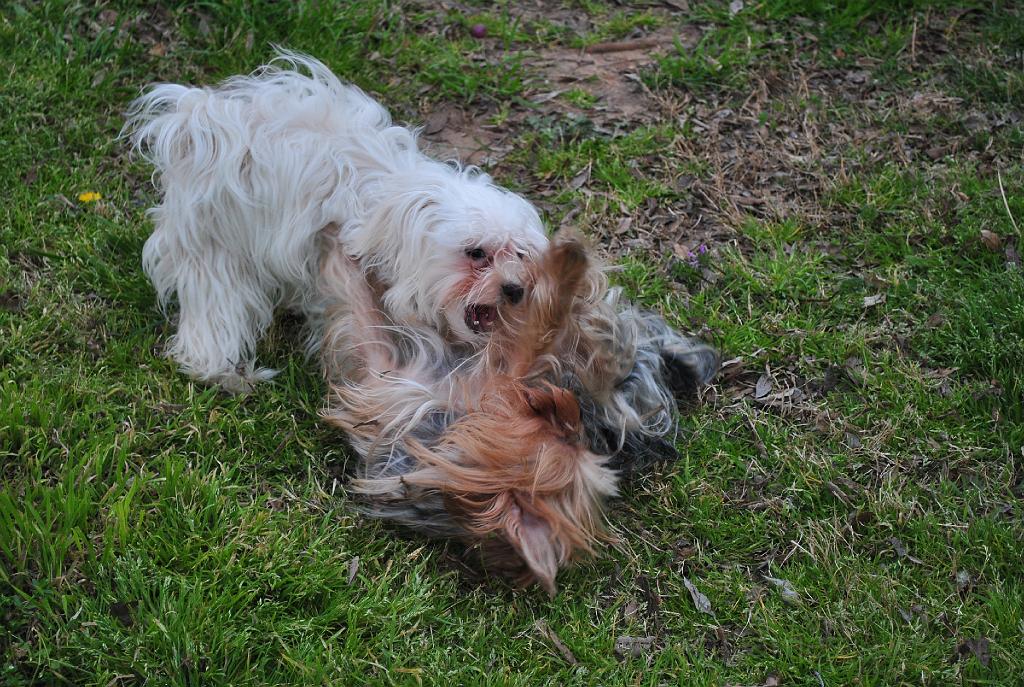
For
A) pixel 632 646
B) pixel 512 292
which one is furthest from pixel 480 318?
pixel 632 646

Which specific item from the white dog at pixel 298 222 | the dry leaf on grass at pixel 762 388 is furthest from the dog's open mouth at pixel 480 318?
the dry leaf on grass at pixel 762 388

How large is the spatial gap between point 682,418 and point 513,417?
37.3 inches

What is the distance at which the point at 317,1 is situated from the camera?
16.9ft

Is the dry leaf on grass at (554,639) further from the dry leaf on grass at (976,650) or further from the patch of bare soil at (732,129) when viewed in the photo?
the patch of bare soil at (732,129)

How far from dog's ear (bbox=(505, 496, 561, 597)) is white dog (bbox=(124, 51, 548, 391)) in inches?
25.0

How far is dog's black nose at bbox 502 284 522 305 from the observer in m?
3.32

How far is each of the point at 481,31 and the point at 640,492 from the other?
9.73ft

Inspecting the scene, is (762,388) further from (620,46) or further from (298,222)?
(620,46)

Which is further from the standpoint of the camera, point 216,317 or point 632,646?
point 216,317

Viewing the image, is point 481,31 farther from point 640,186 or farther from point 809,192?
point 809,192

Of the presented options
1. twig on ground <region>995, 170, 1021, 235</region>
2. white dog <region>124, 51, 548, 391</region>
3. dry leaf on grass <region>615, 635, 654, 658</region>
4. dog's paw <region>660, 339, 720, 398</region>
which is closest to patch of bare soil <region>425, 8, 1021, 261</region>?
twig on ground <region>995, 170, 1021, 235</region>

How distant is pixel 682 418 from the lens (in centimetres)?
391

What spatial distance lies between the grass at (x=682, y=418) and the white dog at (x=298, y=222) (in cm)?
22

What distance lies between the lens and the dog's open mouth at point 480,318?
340cm
